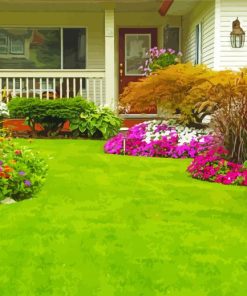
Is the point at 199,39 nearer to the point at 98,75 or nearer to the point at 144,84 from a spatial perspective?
the point at 98,75

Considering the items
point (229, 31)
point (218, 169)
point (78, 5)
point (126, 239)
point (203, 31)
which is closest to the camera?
point (126, 239)

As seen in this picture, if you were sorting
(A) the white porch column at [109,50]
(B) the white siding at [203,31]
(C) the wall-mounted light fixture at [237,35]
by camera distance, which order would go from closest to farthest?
(C) the wall-mounted light fixture at [237,35], (B) the white siding at [203,31], (A) the white porch column at [109,50]

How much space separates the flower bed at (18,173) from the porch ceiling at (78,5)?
27.1 feet

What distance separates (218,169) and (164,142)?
2.78 metres

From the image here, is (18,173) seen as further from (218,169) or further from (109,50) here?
(109,50)

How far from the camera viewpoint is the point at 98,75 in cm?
1553

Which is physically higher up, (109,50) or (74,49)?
(74,49)

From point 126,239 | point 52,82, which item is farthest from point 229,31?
point 126,239

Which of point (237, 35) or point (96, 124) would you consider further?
point (237, 35)

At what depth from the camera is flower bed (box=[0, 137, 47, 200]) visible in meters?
6.68

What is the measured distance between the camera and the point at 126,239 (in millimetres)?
5199

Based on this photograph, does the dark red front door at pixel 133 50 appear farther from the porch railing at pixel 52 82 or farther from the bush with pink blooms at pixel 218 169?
the bush with pink blooms at pixel 218 169

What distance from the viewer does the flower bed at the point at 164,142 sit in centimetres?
1093

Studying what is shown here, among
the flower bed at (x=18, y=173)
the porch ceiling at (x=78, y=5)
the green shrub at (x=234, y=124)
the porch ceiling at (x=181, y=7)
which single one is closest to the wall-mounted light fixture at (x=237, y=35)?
the porch ceiling at (x=181, y=7)
